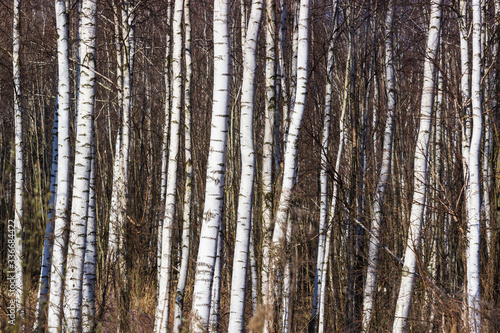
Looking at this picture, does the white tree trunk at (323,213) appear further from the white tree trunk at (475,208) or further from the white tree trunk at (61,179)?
the white tree trunk at (61,179)

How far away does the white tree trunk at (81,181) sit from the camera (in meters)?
4.67

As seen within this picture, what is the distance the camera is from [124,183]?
7.34 m

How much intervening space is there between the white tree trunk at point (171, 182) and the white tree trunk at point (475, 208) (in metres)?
3.60

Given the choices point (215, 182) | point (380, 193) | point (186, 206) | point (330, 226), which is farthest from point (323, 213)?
point (215, 182)

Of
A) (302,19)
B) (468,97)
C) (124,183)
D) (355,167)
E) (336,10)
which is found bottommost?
(124,183)

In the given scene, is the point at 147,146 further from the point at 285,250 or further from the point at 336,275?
the point at 285,250

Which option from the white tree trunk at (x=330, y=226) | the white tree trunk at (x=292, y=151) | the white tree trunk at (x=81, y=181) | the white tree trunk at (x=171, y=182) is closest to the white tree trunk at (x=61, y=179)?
the white tree trunk at (x=81, y=181)

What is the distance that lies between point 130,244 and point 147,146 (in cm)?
603

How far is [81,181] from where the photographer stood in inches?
188

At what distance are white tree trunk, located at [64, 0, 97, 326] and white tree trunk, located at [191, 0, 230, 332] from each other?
4.24 feet

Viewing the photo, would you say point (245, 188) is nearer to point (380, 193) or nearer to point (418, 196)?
point (418, 196)

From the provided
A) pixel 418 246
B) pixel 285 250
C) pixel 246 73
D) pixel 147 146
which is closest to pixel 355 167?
pixel 418 246

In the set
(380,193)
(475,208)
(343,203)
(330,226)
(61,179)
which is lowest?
(330,226)

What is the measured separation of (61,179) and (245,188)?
1.98 metres
